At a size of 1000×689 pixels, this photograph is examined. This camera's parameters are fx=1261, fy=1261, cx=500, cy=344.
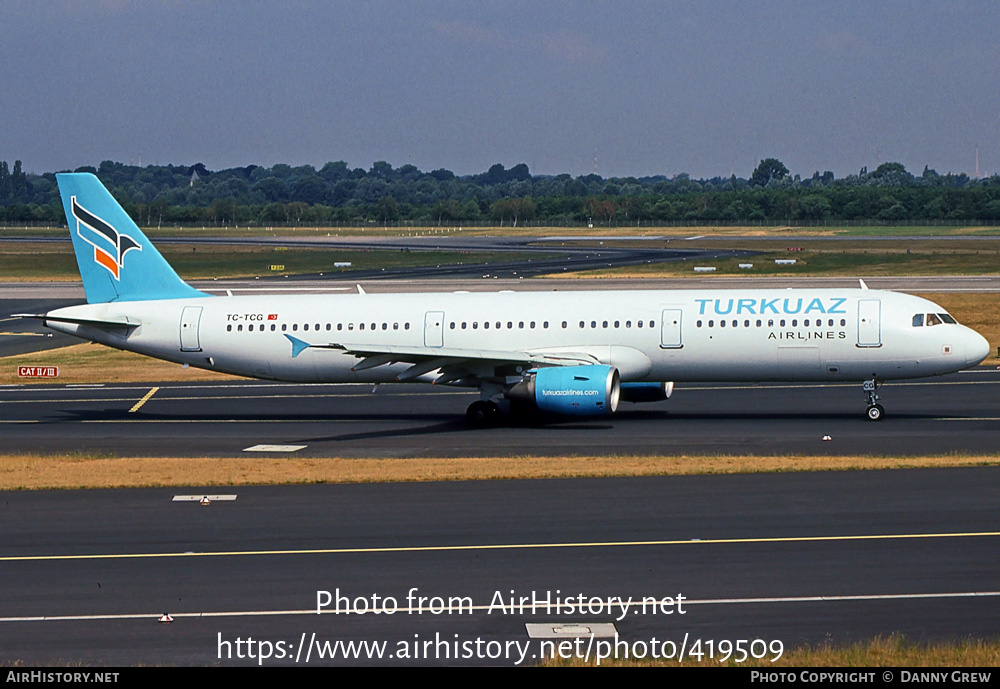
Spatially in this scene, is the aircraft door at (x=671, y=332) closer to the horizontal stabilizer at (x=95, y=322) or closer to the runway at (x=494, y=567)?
the runway at (x=494, y=567)

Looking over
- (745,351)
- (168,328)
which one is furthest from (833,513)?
(168,328)

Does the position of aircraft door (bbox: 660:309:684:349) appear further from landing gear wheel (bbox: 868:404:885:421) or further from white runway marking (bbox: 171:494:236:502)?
white runway marking (bbox: 171:494:236:502)

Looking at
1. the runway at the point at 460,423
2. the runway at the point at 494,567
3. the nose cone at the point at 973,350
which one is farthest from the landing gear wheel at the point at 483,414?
the nose cone at the point at 973,350

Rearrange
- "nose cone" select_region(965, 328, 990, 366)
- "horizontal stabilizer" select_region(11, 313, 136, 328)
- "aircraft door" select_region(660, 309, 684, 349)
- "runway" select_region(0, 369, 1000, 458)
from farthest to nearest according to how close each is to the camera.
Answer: "horizontal stabilizer" select_region(11, 313, 136, 328) < "aircraft door" select_region(660, 309, 684, 349) < "nose cone" select_region(965, 328, 990, 366) < "runway" select_region(0, 369, 1000, 458)

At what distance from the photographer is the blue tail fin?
147 feet

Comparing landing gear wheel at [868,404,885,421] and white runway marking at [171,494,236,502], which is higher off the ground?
white runway marking at [171,494,236,502]

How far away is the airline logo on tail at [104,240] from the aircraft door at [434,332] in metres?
11.0

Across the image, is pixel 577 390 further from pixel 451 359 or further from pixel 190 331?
pixel 190 331

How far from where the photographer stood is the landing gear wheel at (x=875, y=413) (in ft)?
131

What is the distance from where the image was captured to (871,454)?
33188 mm

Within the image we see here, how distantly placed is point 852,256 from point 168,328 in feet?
312

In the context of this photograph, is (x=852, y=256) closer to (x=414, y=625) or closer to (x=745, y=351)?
(x=745, y=351)

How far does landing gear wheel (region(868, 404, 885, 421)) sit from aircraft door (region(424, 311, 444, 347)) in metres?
14.1

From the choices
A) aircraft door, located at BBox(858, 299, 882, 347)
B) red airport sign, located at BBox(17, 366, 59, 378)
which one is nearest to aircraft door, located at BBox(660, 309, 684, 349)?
aircraft door, located at BBox(858, 299, 882, 347)
